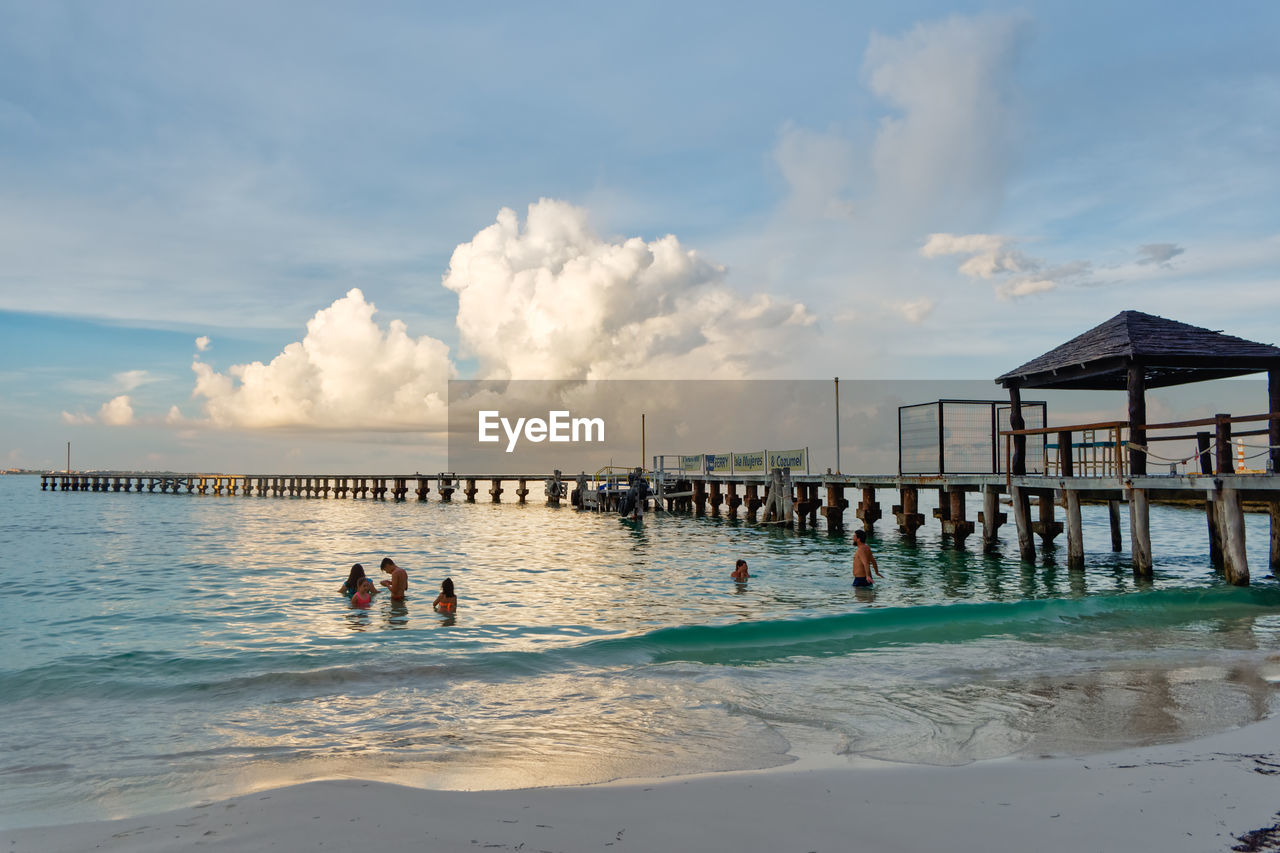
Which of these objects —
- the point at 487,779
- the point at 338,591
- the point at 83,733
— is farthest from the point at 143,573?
the point at 487,779

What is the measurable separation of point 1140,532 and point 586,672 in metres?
14.0

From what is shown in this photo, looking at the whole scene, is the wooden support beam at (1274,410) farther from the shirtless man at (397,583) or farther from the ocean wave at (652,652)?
the shirtless man at (397,583)

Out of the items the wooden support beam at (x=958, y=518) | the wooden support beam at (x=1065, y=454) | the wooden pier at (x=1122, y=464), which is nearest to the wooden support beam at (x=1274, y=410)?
the wooden pier at (x=1122, y=464)

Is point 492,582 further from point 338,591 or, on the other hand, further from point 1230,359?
point 1230,359

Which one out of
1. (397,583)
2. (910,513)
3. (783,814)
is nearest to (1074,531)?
(910,513)

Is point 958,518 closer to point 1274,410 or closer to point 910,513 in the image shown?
point 910,513

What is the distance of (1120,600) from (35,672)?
19.7 metres

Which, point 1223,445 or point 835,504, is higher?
point 1223,445

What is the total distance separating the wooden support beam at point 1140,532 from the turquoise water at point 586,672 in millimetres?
699

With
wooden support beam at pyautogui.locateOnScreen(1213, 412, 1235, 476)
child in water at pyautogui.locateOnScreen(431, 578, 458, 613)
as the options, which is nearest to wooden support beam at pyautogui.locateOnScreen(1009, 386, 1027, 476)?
wooden support beam at pyautogui.locateOnScreen(1213, 412, 1235, 476)

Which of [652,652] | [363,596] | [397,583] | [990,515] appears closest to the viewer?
[652,652]

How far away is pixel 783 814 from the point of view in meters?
5.24

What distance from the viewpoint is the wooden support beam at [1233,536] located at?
632 inches

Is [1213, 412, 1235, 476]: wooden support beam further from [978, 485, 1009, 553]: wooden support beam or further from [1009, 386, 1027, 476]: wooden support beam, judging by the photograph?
[978, 485, 1009, 553]: wooden support beam
